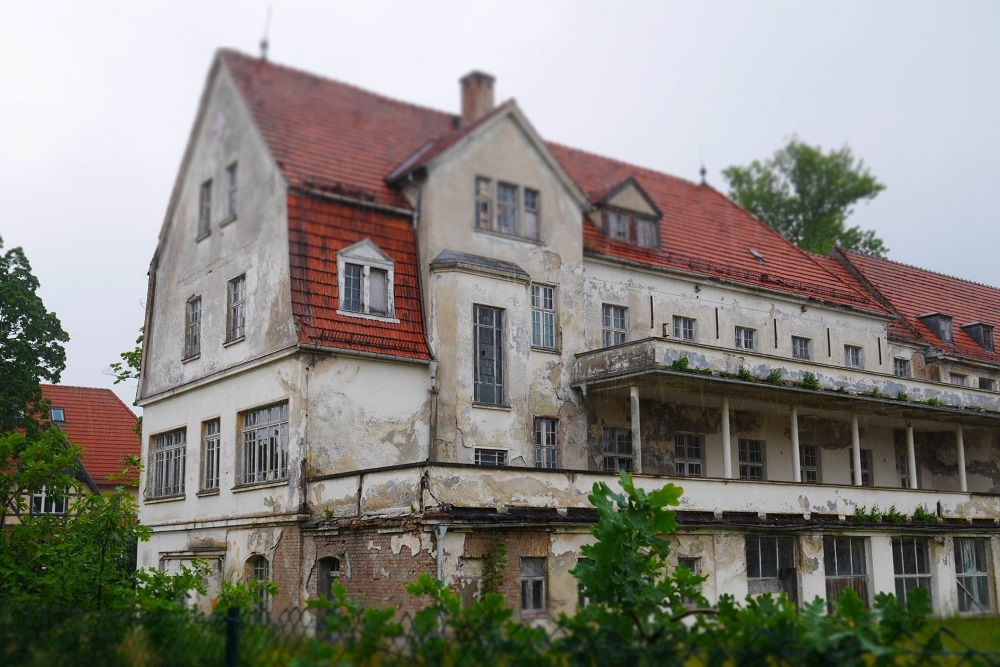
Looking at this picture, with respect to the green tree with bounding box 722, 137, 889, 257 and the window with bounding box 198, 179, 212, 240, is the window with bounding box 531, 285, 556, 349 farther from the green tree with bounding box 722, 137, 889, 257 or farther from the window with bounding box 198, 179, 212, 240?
the green tree with bounding box 722, 137, 889, 257

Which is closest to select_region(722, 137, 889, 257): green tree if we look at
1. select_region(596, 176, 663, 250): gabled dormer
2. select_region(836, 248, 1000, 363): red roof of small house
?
select_region(836, 248, 1000, 363): red roof of small house

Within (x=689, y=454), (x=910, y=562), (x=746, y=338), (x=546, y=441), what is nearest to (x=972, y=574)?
(x=910, y=562)

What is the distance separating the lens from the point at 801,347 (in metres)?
31.0

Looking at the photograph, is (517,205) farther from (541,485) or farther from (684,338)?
(541,485)

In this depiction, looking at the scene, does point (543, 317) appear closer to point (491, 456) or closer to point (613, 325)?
point (613, 325)

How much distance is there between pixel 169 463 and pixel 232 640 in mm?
20584

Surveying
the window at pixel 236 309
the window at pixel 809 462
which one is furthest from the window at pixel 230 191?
the window at pixel 809 462

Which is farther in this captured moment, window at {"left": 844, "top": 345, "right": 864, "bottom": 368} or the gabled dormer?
window at {"left": 844, "top": 345, "right": 864, "bottom": 368}

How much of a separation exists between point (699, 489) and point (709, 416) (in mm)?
5789

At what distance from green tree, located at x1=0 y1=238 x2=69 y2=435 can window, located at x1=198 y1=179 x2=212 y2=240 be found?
1278cm

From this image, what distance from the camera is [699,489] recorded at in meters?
22.5

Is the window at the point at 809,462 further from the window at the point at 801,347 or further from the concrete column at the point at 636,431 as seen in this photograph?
the concrete column at the point at 636,431

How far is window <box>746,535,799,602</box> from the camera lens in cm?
2320

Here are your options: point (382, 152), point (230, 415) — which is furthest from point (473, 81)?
point (230, 415)
